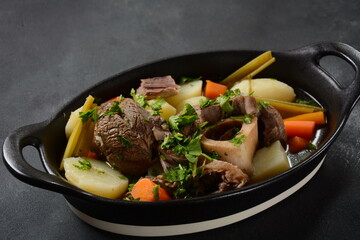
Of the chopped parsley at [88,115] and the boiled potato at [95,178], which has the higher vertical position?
the chopped parsley at [88,115]

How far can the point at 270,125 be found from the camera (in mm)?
3834

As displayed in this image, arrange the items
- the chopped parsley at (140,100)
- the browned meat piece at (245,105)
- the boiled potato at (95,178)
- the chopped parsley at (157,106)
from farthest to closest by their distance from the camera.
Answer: the chopped parsley at (140,100) < the chopped parsley at (157,106) < the browned meat piece at (245,105) < the boiled potato at (95,178)

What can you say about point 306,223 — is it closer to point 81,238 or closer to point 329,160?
point 329,160

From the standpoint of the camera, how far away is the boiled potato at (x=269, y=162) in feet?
12.1

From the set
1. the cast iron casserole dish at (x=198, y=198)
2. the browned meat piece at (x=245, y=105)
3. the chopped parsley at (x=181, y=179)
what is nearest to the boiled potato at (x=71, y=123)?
the cast iron casserole dish at (x=198, y=198)

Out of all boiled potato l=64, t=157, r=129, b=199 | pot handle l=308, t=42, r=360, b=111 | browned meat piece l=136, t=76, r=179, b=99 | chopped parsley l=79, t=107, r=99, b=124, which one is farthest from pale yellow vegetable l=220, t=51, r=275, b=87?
boiled potato l=64, t=157, r=129, b=199

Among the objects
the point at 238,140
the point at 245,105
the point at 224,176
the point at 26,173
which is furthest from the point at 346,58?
the point at 26,173

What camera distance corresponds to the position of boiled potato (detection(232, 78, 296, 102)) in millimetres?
4441

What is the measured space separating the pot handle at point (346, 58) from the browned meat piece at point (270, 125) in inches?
19.8

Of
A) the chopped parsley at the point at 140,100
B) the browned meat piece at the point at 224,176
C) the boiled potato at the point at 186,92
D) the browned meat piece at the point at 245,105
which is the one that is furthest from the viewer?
the boiled potato at the point at 186,92

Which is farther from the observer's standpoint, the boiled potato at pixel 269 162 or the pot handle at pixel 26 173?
the boiled potato at pixel 269 162

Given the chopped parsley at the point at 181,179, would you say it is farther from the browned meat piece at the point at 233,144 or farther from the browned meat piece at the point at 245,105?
the browned meat piece at the point at 245,105

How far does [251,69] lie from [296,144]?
90cm

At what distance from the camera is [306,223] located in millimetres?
3717
